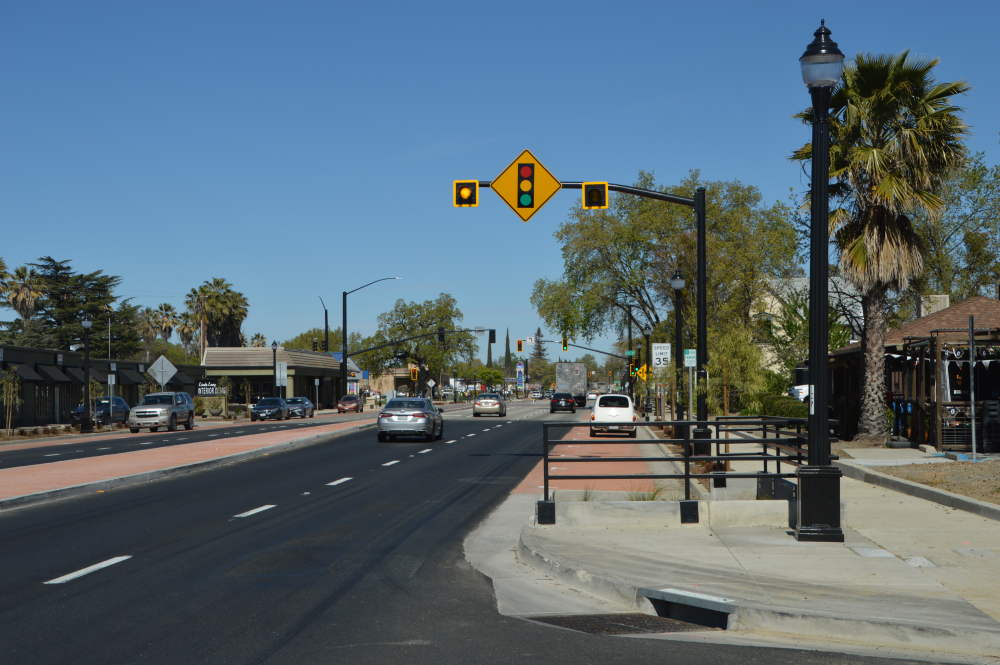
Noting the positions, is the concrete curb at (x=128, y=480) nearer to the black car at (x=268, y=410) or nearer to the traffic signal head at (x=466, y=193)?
the traffic signal head at (x=466, y=193)

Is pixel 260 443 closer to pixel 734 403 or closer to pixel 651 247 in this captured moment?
pixel 734 403

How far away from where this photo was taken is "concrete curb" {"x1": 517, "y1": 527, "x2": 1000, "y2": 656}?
6137 mm

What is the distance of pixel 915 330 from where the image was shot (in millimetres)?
26938

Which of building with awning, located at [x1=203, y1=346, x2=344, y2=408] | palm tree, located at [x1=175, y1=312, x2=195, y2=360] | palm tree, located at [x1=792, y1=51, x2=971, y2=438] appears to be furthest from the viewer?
palm tree, located at [x1=175, y1=312, x2=195, y2=360]

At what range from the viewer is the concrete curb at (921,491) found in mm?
11867

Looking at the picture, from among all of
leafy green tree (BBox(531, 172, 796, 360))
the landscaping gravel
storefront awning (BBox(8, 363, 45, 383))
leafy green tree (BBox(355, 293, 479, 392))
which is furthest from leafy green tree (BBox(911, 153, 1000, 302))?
leafy green tree (BBox(355, 293, 479, 392))

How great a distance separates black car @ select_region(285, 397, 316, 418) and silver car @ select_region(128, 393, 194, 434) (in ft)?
48.8

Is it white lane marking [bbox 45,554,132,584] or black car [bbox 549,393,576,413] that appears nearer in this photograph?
white lane marking [bbox 45,554,132,584]

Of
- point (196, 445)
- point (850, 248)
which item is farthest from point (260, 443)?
point (850, 248)

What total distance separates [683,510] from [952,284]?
141ft

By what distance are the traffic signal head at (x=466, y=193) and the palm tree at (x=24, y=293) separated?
76.5 meters

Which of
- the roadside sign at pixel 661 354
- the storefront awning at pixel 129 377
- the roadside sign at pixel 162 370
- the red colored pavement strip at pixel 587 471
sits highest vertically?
the roadside sign at pixel 661 354

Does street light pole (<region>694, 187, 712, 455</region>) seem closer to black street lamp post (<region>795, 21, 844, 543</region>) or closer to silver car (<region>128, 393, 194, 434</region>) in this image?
black street lamp post (<region>795, 21, 844, 543</region>)

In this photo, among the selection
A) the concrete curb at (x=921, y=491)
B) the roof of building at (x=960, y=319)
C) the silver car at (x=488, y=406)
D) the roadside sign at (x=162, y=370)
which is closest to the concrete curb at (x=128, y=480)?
the roadside sign at (x=162, y=370)
